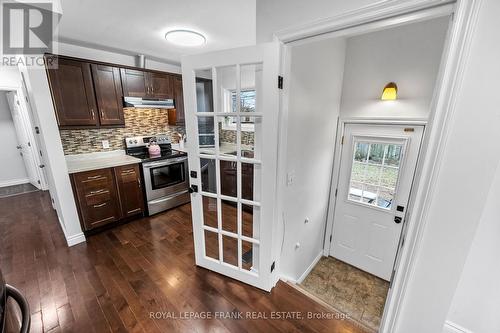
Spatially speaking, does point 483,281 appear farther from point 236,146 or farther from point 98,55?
point 98,55

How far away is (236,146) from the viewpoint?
5.19 ft

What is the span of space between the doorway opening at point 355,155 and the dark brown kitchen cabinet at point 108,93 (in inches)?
105

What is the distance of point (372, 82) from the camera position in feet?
7.62

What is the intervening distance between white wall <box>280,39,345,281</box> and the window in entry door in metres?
0.33

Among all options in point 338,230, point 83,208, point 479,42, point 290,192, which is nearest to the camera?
point 479,42

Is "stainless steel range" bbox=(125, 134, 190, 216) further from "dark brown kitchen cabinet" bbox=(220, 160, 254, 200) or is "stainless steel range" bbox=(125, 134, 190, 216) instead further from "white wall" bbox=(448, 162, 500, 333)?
"white wall" bbox=(448, 162, 500, 333)

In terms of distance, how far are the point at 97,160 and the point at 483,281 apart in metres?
3.99

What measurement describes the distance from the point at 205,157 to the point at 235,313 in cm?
129

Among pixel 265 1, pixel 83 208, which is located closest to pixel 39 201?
pixel 83 208

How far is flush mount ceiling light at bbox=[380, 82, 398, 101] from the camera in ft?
6.94

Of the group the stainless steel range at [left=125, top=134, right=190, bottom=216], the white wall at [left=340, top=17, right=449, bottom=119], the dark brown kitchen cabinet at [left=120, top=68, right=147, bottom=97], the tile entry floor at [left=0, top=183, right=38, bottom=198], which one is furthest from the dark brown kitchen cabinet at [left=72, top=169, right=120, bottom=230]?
the white wall at [left=340, top=17, right=449, bottom=119]

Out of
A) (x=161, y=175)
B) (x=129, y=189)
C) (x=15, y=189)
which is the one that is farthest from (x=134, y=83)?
(x=15, y=189)

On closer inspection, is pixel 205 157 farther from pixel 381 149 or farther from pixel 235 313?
pixel 381 149

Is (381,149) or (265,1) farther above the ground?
(265,1)
